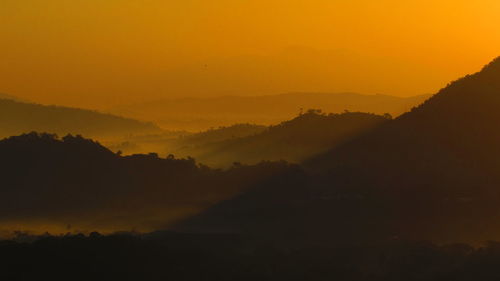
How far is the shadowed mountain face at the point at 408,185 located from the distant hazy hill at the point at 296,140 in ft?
9.90

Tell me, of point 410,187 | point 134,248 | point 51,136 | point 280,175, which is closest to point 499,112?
point 410,187

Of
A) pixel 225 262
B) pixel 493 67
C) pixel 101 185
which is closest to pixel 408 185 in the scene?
pixel 493 67

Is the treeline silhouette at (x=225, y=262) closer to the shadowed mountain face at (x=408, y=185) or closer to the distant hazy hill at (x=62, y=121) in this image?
the shadowed mountain face at (x=408, y=185)

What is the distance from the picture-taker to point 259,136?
74.4m

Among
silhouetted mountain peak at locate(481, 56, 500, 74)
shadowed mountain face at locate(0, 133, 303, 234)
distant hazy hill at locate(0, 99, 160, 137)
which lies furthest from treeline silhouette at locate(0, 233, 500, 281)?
distant hazy hill at locate(0, 99, 160, 137)

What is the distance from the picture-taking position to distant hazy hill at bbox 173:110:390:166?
63062 millimetres

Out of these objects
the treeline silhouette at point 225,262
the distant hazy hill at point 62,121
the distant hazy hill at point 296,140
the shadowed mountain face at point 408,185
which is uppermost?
the distant hazy hill at point 62,121

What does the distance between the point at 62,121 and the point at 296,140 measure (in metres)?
79.3

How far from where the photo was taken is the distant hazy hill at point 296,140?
6306cm

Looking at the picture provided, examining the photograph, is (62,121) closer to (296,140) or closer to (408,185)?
(296,140)

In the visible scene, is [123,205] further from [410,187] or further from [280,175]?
[410,187]

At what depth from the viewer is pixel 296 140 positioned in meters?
67.6

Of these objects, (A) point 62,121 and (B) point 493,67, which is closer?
(B) point 493,67

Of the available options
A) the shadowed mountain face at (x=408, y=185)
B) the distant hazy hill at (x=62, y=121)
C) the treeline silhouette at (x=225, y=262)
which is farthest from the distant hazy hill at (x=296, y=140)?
the distant hazy hill at (x=62, y=121)
